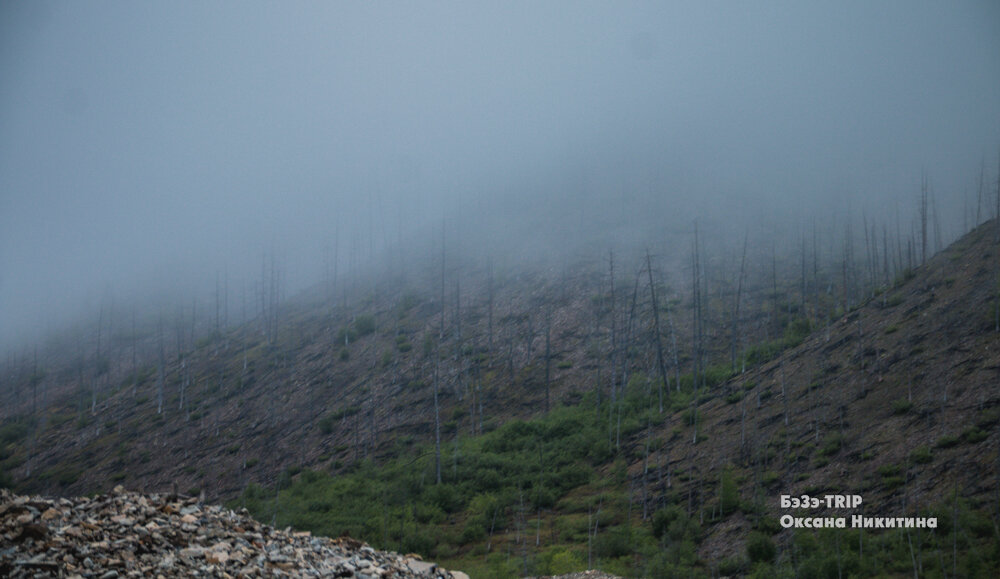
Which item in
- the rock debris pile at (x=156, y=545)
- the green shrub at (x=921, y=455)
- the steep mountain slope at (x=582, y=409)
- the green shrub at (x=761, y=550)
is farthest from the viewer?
the steep mountain slope at (x=582, y=409)

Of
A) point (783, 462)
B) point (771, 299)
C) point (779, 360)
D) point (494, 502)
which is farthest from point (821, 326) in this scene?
point (494, 502)

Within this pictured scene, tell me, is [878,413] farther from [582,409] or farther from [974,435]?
[582,409]

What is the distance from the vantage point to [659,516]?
2478 centimetres

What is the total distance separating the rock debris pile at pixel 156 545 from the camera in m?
8.90

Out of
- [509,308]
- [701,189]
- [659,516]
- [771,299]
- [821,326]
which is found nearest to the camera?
[659,516]

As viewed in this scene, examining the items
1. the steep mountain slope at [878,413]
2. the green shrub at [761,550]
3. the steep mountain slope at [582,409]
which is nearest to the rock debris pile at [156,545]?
the green shrub at [761,550]

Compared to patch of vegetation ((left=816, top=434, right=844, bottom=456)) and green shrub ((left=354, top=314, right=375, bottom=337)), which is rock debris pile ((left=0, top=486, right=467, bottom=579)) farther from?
green shrub ((left=354, top=314, right=375, bottom=337))

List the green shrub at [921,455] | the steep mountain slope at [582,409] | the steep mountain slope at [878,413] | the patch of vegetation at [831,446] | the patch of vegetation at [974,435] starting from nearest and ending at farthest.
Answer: the patch of vegetation at [974,435]
the steep mountain slope at [878,413]
the green shrub at [921,455]
the steep mountain slope at [582,409]
the patch of vegetation at [831,446]

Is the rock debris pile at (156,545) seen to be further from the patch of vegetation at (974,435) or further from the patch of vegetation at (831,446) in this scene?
the patch of vegetation at (974,435)

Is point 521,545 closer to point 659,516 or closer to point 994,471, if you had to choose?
point 659,516

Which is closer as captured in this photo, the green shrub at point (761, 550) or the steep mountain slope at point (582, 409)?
the green shrub at point (761, 550)

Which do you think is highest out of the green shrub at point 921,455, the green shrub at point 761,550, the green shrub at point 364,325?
the green shrub at point 364,325

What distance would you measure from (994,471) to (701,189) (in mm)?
80975

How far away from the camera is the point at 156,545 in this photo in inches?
397
